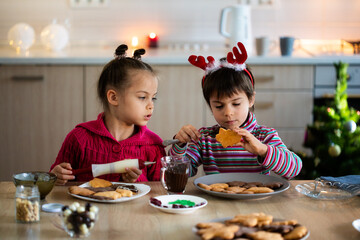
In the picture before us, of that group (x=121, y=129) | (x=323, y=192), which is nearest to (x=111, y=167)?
(x=121, y=129)

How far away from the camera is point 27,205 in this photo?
109cm

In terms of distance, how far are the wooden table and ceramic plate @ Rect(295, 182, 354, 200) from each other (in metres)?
0.02

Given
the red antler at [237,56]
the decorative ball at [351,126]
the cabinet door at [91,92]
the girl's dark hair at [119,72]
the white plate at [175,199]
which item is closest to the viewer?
the white plate at [175,199]

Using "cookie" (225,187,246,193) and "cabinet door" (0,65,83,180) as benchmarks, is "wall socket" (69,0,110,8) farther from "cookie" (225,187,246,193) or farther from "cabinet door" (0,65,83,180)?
"cookie" (225,187,246,193)

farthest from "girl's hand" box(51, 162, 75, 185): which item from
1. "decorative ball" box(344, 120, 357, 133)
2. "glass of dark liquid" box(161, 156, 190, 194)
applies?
"decorative ball" box(344, 120, 357, 133)

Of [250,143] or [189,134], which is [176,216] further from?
[189,134]

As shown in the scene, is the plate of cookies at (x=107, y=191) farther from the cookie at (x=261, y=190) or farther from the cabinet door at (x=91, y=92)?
the cabinet door at (x=91, y=92)

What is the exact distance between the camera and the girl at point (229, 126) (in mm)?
1679

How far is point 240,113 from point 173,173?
45 centimetres

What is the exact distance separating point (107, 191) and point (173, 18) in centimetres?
282

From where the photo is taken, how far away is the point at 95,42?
3918 millimetres

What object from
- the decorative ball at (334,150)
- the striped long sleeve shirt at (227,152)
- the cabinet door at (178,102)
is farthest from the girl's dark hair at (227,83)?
the cabinet door at (178,102)

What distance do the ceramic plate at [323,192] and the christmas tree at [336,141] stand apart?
1.30 metres

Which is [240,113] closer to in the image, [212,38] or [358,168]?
[358,168]
